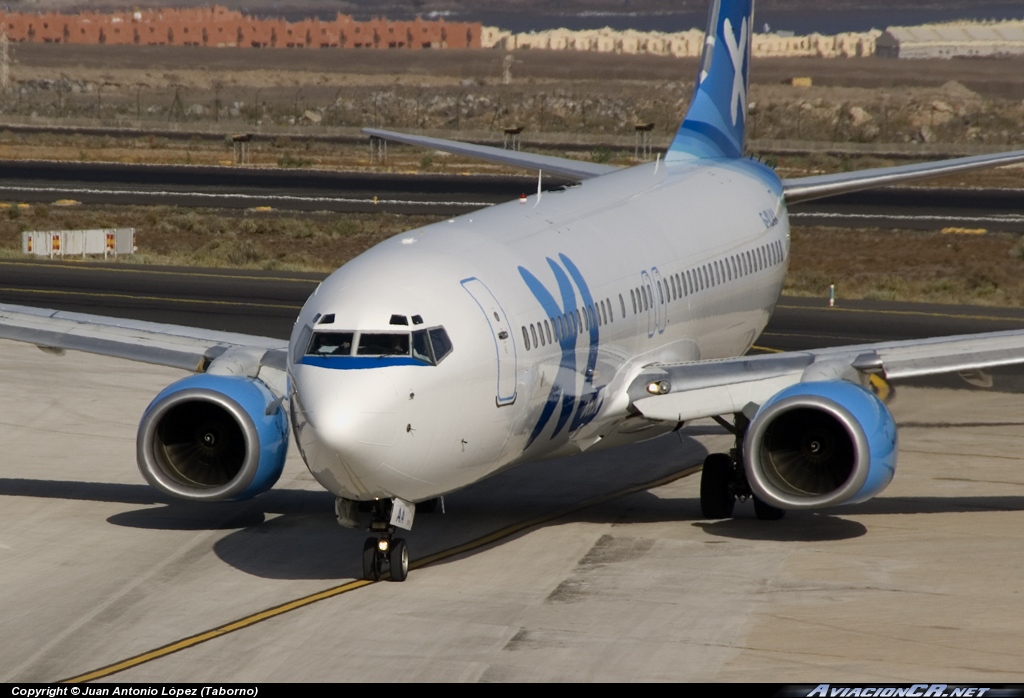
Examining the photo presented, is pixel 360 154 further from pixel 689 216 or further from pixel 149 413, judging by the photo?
pixel 149 413

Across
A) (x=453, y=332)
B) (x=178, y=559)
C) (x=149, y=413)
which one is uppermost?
(x=453, y=332)

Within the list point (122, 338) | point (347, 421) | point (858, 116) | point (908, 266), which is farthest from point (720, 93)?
point (858, 116)

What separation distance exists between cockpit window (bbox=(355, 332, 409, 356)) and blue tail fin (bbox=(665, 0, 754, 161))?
16664 millimetres

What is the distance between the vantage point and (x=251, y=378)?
24.0 meters

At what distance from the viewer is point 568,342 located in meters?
23.3

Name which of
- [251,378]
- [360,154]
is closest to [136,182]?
[360,154]

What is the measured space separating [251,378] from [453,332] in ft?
15.9

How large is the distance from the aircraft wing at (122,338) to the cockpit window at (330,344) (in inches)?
227

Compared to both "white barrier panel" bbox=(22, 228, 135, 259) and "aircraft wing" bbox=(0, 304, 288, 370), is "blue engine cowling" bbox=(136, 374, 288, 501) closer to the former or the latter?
"aircraft wing" bbox=(0, 304, 288, 370)

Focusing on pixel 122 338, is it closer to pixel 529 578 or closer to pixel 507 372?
pixel 507 372

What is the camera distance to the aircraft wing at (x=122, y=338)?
26047mm

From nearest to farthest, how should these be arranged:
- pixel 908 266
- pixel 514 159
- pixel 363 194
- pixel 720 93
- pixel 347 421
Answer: pixel 347 421
pixel 514 159
pixel 720 93
pixel 908 266
pixel 363 194

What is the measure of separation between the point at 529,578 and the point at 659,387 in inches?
174

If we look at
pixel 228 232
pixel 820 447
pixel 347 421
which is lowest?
pixel 228 232
